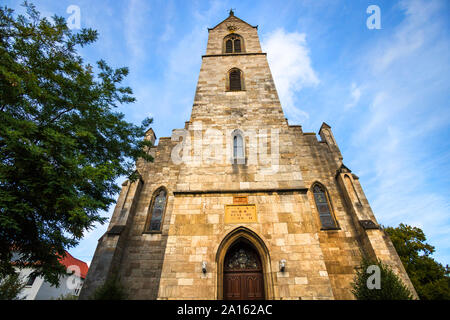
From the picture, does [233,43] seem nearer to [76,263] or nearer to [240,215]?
[240,215]

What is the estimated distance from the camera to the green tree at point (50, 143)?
16.6ft

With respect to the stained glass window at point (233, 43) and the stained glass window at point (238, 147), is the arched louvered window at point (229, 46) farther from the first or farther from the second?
the stained glass window at point (238, 147)

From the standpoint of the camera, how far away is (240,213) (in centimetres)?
711

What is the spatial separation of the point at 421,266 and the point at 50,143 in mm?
24056

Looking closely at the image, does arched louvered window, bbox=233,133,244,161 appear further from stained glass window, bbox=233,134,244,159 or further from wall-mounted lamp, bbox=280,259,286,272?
wall-mounted lamp, bbox=280,259,286,272

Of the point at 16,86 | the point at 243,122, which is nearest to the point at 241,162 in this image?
the point at 243,122

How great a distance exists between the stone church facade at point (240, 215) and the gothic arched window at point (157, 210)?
2.0 inches

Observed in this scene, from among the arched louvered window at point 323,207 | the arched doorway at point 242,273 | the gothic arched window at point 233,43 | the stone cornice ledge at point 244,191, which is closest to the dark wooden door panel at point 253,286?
the arched doorway at point 242,273

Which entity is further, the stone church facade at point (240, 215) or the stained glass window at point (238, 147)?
the stained glass window at point (238, 147)

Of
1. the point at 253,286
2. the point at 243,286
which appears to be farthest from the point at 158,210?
the point at 253,286

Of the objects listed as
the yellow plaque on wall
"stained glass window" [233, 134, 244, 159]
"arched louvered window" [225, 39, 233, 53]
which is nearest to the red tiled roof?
the yellow plaque on wall

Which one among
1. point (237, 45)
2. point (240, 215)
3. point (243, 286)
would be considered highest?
point (237, 45)

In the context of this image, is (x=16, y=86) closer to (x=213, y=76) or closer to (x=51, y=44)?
(x=51, y=44)

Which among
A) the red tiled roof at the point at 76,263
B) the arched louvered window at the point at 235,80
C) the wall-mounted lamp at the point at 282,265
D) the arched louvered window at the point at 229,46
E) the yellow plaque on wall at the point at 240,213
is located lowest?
the wall-mounted lamp at the point at 282,265
